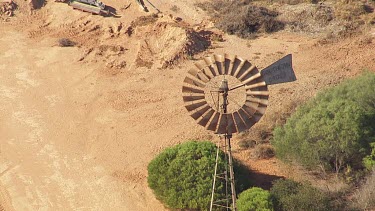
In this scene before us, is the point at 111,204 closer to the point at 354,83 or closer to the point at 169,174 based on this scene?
the point at 169,174

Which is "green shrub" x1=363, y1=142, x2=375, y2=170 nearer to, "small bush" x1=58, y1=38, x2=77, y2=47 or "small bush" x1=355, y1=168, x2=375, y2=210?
"small bush" x1=355, y1=168, x2=375, y2=210

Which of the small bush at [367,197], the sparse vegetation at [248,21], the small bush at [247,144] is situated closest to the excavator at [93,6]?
the sparse vegetation at [248,21]

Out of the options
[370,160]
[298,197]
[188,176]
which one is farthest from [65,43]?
[370,160]

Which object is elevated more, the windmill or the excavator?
the excavator

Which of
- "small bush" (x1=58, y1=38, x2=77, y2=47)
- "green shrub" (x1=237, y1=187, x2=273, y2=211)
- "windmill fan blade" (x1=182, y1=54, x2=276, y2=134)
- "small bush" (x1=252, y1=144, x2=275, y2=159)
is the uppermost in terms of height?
"small bush" (x1=58, y1=38, x2=77, y2=47)

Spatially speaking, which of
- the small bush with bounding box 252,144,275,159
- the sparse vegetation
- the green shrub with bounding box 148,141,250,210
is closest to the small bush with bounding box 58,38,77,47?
the sparse vegetation

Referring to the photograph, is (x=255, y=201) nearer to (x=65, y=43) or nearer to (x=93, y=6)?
(x=65, y=43)

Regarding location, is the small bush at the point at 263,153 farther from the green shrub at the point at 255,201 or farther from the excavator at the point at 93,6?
the excavator at the point at 93,6
